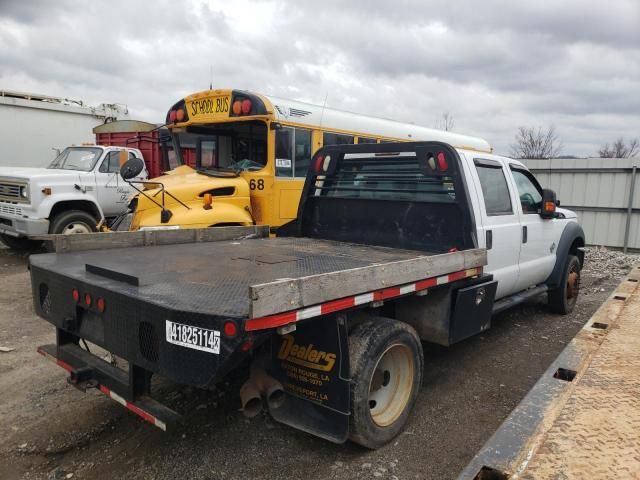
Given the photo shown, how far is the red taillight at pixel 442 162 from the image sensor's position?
14.4 ft

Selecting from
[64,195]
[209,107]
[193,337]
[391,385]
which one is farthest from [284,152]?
[193,337]

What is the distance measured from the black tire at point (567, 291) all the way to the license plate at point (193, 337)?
5156mm

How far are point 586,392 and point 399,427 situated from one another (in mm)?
1316

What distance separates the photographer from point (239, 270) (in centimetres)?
342

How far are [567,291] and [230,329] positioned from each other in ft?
Answer: 18.1

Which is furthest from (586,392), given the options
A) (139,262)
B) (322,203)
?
(322,203)

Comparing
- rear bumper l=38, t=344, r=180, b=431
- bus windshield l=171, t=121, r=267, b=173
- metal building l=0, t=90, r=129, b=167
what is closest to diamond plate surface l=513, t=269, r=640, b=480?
rear bumper l=38, t=344, r=180, b=431

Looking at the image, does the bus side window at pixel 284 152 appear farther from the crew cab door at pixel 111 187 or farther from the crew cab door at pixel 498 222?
the crew cab door at pixel 111 187

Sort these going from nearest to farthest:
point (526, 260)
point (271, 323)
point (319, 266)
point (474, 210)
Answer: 1. point (271, 323)
2. point (319, 266)
3. point (474, 210)
4. point (526, 260)

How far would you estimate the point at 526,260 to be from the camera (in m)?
5.23

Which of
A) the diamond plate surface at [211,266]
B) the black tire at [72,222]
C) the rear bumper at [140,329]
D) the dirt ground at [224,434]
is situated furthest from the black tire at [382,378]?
the black tire at [72,222]

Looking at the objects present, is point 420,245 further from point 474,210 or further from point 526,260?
point 526,260

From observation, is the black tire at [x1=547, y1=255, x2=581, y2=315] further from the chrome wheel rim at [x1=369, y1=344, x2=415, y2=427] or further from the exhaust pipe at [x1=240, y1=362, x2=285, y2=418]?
the exhaust pipe at [x1=240, y1=362, x2=285, y2=418]

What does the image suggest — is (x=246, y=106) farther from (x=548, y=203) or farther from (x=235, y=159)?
(x=548, y=203)
